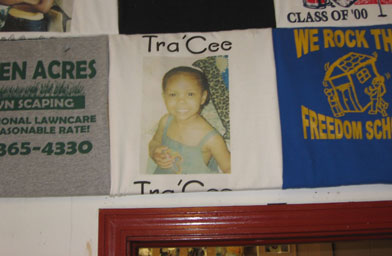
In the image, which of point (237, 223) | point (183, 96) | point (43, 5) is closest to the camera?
point (237, 223)

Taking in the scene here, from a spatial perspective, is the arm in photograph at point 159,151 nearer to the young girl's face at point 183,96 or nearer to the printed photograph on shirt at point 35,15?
the young girl's face at point 183,96

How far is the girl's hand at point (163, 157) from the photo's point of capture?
1.38 m

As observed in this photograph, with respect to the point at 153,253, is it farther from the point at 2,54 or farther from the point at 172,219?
the point at 2,54

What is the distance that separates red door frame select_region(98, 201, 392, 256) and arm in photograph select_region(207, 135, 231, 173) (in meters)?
0.16

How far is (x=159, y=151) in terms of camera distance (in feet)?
4.57

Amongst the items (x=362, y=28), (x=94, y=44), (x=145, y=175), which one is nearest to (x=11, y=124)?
(x=94, y=44)

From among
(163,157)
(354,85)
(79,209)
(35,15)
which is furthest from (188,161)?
(35,15)

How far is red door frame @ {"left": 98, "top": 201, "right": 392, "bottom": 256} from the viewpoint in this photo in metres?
1.33

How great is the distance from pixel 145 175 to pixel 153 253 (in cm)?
157

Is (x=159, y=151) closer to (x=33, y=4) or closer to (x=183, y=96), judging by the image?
(x=183, y=96)

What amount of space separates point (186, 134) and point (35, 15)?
2.74 feet

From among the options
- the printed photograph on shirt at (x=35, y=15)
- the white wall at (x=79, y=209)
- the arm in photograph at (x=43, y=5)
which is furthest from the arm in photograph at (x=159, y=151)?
the arm in photograph at (x=43, y=5)

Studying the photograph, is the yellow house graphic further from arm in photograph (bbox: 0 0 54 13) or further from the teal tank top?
arm in photograph (bbox: 0 0 54 13)

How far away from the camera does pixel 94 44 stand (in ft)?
4.91
